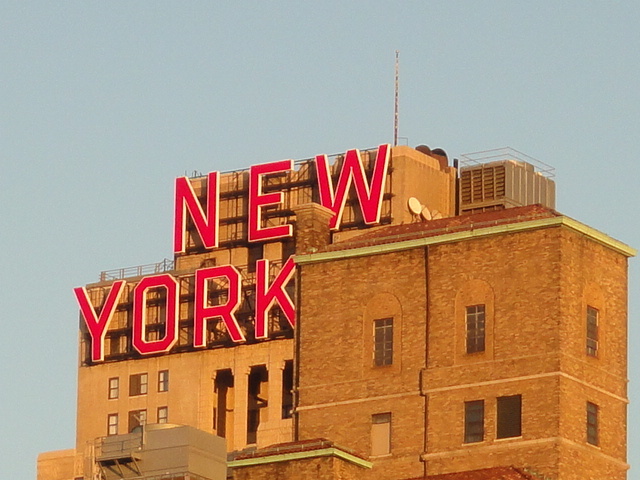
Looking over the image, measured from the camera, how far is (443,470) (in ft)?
376

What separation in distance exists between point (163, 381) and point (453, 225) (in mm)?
79382

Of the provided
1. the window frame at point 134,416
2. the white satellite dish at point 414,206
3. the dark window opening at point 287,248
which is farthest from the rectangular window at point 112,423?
the white satellite dish at point 414,206

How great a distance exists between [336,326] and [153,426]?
5375 cm

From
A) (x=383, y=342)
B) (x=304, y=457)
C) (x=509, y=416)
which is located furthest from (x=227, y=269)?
(x=304, y=457)

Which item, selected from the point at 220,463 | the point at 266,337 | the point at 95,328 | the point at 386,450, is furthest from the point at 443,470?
the point at 95,328

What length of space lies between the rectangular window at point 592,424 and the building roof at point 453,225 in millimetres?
8868

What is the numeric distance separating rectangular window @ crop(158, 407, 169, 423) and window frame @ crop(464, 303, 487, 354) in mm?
79765

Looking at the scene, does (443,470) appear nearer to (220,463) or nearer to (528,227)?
(528,227)

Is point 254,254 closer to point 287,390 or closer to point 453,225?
point 287,390

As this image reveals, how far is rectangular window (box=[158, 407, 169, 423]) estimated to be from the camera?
194 metres

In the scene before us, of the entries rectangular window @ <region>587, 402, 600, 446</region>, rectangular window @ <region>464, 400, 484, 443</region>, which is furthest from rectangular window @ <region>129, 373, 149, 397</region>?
rectangular window @ <region>587, 402, 600, 446</region>

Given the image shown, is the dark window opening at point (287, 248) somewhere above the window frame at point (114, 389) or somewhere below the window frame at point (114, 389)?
above

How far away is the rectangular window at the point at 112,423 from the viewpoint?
643ft

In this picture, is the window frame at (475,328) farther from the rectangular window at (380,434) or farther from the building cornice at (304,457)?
the building cornice at (304,457)
